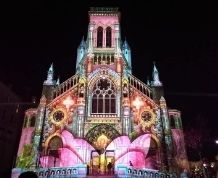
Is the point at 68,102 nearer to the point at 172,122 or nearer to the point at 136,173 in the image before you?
the point at 172,122

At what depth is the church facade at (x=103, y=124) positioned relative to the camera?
34188 mm

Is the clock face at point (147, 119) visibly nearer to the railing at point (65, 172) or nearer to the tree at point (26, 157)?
the railing at point (65, 172)

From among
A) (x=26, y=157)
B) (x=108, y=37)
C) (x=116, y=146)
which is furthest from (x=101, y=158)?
(x=108, y=37)

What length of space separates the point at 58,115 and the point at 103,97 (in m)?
6.83

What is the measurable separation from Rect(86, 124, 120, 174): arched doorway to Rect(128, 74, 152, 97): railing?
7.55 meters

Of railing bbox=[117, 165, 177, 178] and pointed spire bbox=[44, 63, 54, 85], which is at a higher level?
pointed spire bbox=[44, 63, 54, 85]

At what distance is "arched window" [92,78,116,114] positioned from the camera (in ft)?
127

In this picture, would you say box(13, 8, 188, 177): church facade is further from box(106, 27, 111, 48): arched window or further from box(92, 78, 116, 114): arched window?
box(106, 27, 111, 48): arched window

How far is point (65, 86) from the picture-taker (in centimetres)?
4084

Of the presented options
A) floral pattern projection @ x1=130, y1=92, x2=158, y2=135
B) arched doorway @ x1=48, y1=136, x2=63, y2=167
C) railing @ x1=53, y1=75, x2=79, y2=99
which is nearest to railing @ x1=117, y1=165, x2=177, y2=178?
floral pattern projection @ x1=130, y1=92, x2=158, y2=135

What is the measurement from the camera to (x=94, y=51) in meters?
43.8

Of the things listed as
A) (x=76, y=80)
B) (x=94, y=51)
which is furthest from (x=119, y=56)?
(x=76, y=80)


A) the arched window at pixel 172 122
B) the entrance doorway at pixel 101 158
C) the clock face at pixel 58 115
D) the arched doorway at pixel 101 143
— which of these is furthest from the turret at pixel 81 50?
the entrance doorway at pixel 101 158

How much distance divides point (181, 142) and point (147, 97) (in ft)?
25.3
